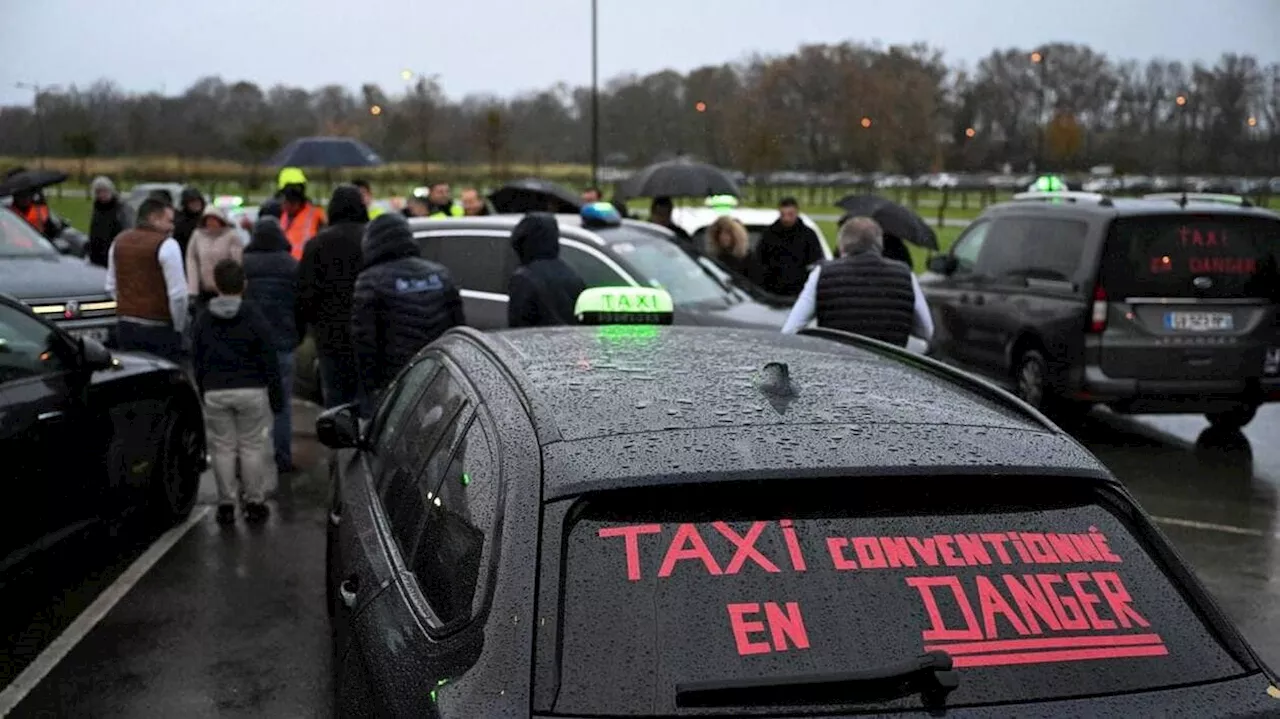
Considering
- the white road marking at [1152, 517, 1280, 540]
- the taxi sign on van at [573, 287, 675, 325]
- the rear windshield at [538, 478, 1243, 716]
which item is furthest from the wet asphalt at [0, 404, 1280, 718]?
the rear windshield at [538, 478, 1243, 716]

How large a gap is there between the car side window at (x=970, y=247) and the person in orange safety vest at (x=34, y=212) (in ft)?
33.4

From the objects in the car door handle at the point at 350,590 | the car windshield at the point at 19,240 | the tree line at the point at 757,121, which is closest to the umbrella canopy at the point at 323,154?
the car windshield at the point at 19,240

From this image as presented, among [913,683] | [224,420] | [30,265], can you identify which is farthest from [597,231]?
[913,683]

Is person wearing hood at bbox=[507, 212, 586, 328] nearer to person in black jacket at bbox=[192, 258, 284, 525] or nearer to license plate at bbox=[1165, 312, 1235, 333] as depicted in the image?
person in black jacket at bbox=[192, 258, 284, 525]

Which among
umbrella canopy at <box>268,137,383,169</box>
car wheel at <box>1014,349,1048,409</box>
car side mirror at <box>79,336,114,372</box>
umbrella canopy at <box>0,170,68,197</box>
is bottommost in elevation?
car wheel at <box>1014,349,1048,409</box>

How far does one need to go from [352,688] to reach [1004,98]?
10078 centimetres

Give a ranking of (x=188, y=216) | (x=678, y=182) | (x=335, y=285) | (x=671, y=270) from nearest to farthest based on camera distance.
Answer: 1. (x=335, y=285)
2. (x=671, y=270)
3. (x=188, y=216)
4. (x=678, y=182)

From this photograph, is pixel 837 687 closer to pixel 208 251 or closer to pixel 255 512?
pixel 255 512

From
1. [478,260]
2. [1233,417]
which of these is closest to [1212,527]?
[1233,417]

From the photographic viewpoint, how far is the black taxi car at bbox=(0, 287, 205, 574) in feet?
17.5

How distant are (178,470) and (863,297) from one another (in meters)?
3.96

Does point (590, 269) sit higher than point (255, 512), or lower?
higher

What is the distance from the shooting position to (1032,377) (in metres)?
10.0

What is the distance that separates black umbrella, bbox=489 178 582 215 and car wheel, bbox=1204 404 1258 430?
8512mm
